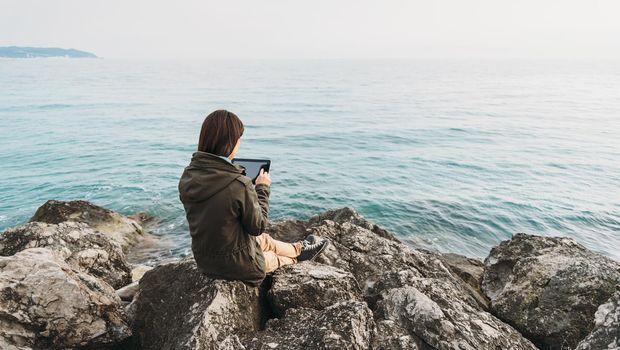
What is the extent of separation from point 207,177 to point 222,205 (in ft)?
1.38

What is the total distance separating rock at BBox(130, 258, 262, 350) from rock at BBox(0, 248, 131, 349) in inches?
15.5

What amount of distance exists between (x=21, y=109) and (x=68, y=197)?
1765 inches

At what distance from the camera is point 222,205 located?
17.1ft

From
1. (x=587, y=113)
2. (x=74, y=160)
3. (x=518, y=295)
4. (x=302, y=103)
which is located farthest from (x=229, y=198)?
(x=587, y=113)

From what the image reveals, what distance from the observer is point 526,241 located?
1038 centimetres

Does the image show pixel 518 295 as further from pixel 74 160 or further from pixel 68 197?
pixel 74 160

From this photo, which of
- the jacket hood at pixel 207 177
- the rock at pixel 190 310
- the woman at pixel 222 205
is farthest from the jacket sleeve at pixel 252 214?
the rock at pixel 190 310

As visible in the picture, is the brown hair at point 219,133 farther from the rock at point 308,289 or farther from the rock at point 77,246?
the rock at point 77,246

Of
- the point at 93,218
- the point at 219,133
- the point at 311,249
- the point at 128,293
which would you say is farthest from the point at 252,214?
the point at 93,218

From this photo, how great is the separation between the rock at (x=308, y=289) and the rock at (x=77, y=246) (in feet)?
13.9

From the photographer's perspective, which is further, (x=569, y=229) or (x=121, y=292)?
(x=569, y=229)

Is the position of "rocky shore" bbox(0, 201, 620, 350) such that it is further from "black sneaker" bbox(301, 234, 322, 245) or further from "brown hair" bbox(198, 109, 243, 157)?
"brown hair" bbox(198, 109, 243, 157)

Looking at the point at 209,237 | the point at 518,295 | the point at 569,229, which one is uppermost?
the point at 209,237

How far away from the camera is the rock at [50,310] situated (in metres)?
5.30
